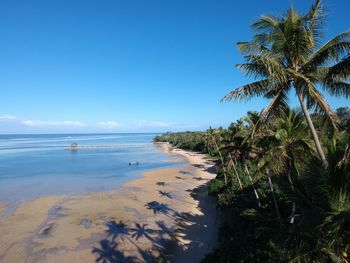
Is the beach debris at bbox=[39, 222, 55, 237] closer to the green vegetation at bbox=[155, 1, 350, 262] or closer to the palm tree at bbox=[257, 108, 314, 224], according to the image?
the green vegetation at bbox=[155, 1, 350, 262]

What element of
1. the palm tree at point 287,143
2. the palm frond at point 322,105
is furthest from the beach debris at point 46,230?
the palm frond at point 322,105

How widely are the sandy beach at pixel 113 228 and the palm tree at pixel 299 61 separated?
28.6 feet

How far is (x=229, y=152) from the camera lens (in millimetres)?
20000

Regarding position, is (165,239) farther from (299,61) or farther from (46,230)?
(299,61)

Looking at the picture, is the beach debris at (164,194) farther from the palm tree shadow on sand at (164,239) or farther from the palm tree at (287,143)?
the palm tree at (287,143)

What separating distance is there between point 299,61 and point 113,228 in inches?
565

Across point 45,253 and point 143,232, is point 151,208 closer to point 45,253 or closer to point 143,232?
point 143,232

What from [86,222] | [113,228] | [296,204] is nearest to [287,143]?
[296,204]

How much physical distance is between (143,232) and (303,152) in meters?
10.4

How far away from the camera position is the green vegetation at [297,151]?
6160mm

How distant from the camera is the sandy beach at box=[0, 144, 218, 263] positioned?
46.4 ft

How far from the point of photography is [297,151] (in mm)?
12633

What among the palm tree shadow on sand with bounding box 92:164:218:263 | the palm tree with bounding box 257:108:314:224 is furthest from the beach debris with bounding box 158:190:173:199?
the palm tree with bounding box 257:108:314:224

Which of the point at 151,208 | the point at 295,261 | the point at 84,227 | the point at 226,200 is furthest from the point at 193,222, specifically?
the point at 295,261
